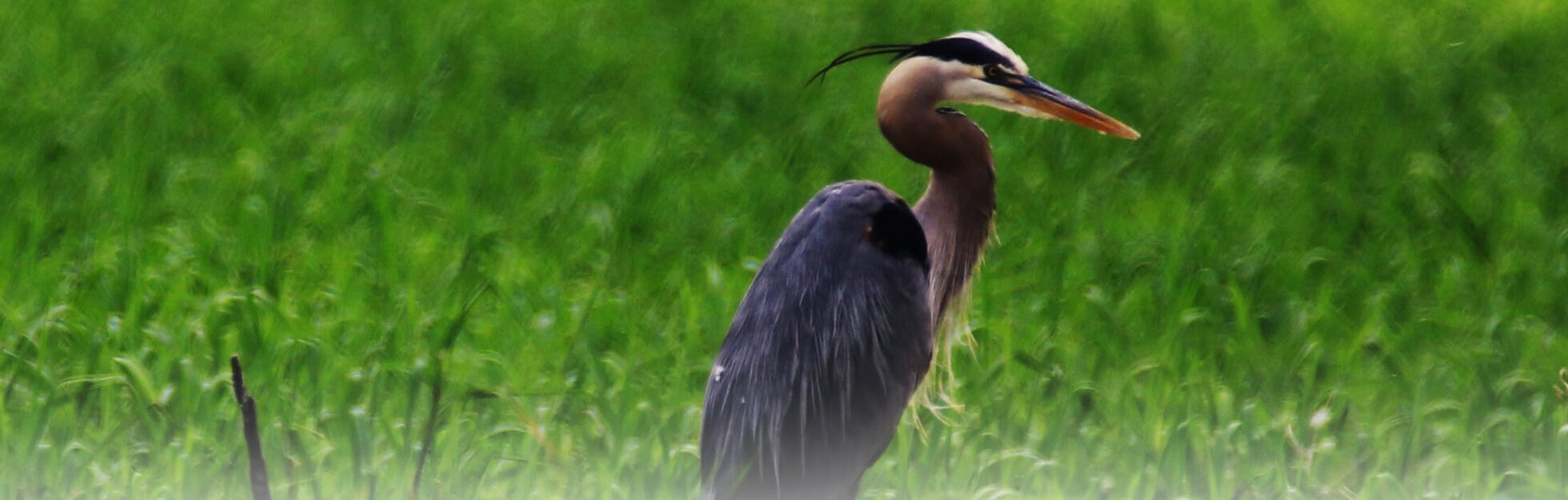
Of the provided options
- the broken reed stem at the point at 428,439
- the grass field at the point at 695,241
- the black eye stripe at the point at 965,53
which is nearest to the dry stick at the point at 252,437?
the broken reed stem at the point at 428,439

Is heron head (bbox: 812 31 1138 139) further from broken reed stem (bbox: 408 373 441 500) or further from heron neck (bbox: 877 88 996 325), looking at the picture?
broken reed stem (bbox: 408 373 441 500)

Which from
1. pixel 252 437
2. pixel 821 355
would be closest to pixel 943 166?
pixel 821 355

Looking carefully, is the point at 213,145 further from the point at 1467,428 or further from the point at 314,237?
the point at 1467,428

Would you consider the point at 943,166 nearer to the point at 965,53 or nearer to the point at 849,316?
the point at 965,53

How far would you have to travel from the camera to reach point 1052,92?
16.9ft

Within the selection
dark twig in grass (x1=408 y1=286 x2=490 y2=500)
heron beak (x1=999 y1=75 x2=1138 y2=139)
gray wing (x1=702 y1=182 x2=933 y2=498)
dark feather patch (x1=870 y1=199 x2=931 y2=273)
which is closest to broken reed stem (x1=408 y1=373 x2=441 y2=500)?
dark twig in grass (x1=408 y1=286 x2=490 y2=500)

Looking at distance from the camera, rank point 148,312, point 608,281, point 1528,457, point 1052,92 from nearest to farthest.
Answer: point 1052,92
point 1528,457
point 148,312
point 608,281

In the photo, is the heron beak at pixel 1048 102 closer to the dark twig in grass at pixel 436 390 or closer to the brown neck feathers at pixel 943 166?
the brown neck feathers at pixel 943 166

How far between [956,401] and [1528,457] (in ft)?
5.03

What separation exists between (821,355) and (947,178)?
0.68 metres

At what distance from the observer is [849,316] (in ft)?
15.4

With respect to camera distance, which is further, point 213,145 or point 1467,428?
point 213,145

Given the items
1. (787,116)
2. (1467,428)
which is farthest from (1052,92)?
(787,116)

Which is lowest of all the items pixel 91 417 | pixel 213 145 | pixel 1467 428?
pixel 213 145
